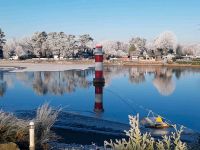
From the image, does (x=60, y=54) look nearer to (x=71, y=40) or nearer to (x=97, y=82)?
(x=71, y=40)

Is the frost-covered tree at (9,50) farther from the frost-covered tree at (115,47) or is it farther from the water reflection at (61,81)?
the water reflection at (61,81)

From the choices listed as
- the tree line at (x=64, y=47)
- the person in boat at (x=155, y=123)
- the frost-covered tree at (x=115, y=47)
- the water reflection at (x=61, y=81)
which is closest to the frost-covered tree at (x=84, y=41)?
the tree line at (x=64, y=47)

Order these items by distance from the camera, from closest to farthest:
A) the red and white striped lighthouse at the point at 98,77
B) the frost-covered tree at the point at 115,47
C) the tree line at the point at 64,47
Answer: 1. the red and white striped lighthouse at the point at 98,77
2. the tree line at the point at 64,47
3. the frost-covered tree at the point at 115,47

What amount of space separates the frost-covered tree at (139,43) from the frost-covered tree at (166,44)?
32.1 feet

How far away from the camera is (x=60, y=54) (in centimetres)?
10062

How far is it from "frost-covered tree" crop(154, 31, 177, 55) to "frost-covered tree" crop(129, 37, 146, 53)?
386 inches

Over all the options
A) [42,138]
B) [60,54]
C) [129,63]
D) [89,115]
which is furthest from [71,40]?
[42,138]

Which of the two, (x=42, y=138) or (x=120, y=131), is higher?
(x=42, y=138)

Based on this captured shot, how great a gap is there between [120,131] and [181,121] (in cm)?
370

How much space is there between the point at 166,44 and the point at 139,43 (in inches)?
630

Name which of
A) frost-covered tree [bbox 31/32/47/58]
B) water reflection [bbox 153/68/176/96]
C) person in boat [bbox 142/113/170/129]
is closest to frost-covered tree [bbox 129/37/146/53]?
frost-covered tree [bbox 31/32/47/58]

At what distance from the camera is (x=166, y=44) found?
101750mm

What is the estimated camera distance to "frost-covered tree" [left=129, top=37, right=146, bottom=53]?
11529cm

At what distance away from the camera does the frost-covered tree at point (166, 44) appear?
101 metres
